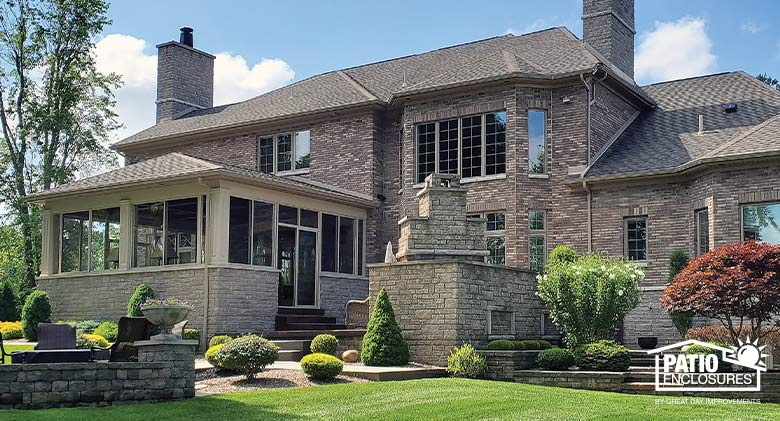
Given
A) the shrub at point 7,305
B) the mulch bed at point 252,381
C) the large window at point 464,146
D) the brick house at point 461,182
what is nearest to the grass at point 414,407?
the mulch bed at point 252,381

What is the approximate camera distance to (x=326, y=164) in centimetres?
2439

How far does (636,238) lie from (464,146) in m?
4.72

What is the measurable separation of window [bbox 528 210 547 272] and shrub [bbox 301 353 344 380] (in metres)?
8.40

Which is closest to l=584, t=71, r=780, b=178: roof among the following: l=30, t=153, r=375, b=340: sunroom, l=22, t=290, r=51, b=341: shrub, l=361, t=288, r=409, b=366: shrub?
l=30, t=153, r=375, b=340: sunroom

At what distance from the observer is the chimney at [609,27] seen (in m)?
24.3

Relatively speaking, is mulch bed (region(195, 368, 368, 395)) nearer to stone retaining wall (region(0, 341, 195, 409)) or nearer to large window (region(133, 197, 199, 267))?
stone retaining wall (region(0, 341, 195, 409))

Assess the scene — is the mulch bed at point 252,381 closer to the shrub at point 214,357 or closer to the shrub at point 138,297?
the shrub at point 214,357

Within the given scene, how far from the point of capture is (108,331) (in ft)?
61.0

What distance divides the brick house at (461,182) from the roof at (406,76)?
0.10m

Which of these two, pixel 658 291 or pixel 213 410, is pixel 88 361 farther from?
pixel 658 291

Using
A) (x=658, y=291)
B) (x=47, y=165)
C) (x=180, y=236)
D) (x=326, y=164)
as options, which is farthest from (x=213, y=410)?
(x=47, y=165)

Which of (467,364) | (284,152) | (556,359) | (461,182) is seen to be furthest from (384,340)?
(284,152)

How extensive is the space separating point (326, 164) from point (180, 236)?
231 inches

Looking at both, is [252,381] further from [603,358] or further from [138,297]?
[138,297]
